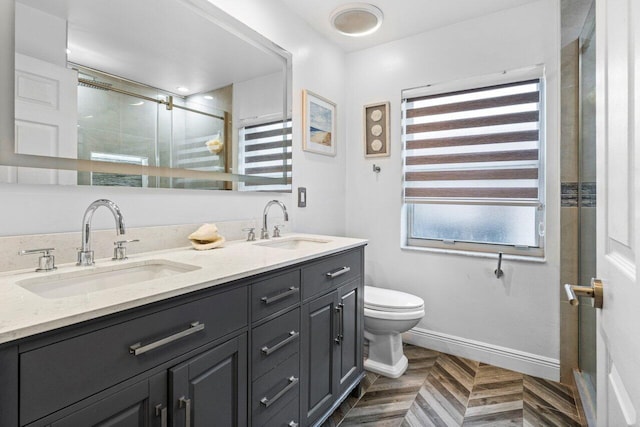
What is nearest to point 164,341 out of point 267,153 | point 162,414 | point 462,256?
point 162,414

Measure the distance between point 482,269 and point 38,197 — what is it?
2435mm

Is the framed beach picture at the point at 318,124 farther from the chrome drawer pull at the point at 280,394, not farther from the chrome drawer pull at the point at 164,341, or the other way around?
the chrome drawer pull at the point at 164,341

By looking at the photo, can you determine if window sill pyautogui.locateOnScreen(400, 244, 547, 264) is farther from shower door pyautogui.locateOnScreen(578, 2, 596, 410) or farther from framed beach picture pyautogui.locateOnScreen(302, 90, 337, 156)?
framed beach picture pyautogui.locateOnScreen(302, 90, 337, 156)

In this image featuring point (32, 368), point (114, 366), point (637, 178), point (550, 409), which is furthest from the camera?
point (550, 409)

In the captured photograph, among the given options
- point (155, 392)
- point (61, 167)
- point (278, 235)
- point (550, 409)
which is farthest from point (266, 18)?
point (550, 409)

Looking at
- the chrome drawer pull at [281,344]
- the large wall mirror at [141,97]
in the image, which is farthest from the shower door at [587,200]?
the large wall mirror at [141,97]

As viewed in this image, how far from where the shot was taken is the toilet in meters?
2.00

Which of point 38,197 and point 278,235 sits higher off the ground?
point 38,197

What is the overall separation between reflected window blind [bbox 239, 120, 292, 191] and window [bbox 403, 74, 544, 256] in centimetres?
99

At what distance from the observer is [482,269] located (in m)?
2.30

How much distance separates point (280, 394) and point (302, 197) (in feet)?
4.41

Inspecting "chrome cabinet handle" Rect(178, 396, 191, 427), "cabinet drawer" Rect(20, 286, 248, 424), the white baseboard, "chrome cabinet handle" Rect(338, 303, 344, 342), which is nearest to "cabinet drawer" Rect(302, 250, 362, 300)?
"chrome cabinet handle" Rect(338, 303, 344, 342)

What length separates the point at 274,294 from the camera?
123cm

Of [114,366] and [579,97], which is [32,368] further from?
[579,97]
